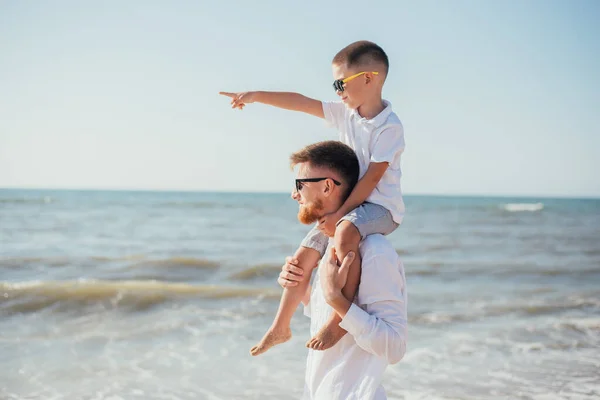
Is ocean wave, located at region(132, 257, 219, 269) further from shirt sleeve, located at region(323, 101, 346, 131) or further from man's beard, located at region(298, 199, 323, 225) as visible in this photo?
man's beard, located at region(298, 199, 323, 225)

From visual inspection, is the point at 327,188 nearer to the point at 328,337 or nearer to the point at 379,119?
the point at 379,119

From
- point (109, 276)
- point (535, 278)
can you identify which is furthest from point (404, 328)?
point (535, 278)

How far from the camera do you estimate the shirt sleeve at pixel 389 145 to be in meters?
2.56

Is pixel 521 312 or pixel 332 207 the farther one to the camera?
pixel 521 312

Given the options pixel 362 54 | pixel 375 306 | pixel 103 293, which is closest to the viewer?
pixel 375 306

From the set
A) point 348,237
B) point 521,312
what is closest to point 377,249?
point 348,237

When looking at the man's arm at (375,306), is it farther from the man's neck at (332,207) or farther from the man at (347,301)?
the man's neck at (332,207)

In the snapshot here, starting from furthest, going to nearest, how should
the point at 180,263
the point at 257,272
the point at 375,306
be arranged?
the point at 180,263, the point at 257,272, the point at 375,306

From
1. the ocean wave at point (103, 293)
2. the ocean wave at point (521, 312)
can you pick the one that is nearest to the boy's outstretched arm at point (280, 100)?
the ocean wave at point (521, 312)

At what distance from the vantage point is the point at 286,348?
21.9ft

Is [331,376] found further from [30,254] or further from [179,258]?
[30,254]

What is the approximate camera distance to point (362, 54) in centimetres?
265

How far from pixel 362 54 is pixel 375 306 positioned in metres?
1.05

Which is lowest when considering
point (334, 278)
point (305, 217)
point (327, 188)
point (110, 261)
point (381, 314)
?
point (110, 261)
